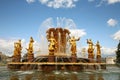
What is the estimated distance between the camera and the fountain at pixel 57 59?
2964cm

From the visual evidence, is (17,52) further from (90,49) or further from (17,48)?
(90,49)

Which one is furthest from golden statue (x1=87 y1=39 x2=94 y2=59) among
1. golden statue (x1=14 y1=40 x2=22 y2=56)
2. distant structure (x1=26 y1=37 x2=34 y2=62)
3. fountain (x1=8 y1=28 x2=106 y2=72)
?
golden statue (x1=14 y1=40 x2=22 y2=56)

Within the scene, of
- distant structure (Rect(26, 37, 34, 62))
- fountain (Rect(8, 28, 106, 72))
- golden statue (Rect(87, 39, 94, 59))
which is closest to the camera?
fountain (Rect(8, 28, 106, 72))

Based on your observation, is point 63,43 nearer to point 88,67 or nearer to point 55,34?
point 55,34

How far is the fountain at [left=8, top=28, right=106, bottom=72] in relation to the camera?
1167 inches

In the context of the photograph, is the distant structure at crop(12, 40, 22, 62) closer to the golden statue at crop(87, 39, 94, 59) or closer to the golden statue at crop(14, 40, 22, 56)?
the golden statue at crop(14, 40, 22, 56)

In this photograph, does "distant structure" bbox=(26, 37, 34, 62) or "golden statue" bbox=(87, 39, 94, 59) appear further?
"golden statue" bbox=(87, 39, 94, 59)

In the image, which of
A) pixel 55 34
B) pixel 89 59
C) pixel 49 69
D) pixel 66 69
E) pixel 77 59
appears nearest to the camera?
pixel 49 69

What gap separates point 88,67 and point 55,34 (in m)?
9.22

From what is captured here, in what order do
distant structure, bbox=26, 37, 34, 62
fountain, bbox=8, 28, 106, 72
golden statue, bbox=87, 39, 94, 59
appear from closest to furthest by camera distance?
fountain, bbox=8, 28, 106, 72, distant structure, bbox=26, 37, 34, 62, golden statue, bbox=87, 39, 94, 59

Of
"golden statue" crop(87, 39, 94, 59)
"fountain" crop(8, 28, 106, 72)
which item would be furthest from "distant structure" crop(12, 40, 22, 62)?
"golden statue" crop(87, 39, 94, 59)

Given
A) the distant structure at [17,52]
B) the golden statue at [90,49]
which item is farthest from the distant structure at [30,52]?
the golden statue at [90,49]

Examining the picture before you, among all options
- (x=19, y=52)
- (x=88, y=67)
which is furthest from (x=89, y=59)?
(x=19, y=52)

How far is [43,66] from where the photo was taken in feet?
95.9
